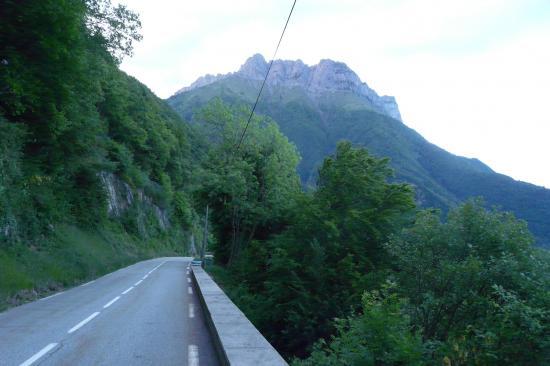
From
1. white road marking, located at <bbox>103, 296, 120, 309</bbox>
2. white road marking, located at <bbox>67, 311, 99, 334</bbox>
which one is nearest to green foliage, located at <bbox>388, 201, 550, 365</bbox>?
white road marking, located at <bbox>67, 311, 99, 334</bbox>

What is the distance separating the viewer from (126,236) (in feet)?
154

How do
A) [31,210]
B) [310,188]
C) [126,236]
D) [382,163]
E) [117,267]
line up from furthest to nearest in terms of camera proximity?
[126,236] → [117,267] → [310,188] → [382,163] → [31,210]

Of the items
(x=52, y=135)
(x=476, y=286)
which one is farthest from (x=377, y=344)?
(x=52, y=135)

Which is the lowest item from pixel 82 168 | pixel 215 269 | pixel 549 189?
pixel 215 269

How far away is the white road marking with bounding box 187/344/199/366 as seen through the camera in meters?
6.87

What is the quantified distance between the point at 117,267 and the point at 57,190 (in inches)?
285

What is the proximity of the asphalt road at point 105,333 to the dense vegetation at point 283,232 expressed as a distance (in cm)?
193

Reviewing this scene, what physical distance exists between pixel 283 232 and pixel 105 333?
16917 mm

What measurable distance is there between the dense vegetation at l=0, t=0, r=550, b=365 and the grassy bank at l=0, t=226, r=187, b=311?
0.09m

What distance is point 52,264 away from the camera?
19.3 metres

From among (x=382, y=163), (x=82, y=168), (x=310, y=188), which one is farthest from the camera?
(x=82, y=168)

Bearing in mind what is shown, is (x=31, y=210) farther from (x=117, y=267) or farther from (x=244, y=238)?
(x=244, y=238)

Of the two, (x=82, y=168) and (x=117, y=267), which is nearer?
(x=117, y=267)

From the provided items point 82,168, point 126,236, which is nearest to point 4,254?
point 82,168
